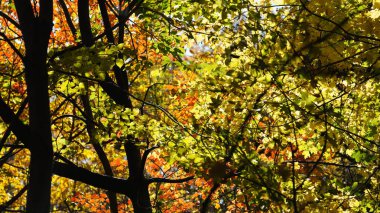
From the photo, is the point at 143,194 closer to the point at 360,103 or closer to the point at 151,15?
the point at 151,15

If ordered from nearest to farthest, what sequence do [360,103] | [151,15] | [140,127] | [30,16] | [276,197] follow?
[276,197] → [30,16] → [360,103] → [140,127] → [151,15]

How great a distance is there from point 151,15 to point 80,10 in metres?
1.48

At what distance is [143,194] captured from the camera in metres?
8.38

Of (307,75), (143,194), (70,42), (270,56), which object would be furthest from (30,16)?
(70,42)

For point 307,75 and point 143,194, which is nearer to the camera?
point 307,75

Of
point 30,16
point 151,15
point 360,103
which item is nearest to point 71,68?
point 30,16

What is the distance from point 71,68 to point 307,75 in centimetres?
324

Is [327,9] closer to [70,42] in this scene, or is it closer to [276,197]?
[276,197]

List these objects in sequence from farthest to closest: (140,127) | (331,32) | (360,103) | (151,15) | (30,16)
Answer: (151,15), (140,127), (360,103), (30,16), (331,32)

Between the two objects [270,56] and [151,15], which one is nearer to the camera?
[270,56]

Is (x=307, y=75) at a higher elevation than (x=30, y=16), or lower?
lower

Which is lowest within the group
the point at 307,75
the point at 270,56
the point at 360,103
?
the point at 307,75

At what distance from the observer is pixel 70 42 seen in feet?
36.6

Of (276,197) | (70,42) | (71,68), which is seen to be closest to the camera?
(276,197)
